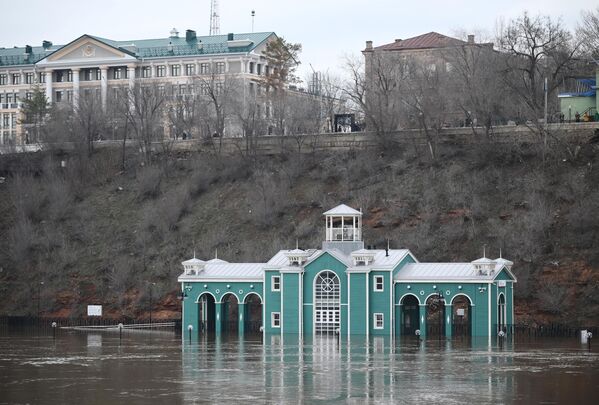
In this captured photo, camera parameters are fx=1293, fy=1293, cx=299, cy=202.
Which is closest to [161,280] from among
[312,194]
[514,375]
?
[312,194]

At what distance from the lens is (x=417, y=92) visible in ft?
407

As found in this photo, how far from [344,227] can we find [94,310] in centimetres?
2428

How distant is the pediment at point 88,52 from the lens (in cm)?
15138

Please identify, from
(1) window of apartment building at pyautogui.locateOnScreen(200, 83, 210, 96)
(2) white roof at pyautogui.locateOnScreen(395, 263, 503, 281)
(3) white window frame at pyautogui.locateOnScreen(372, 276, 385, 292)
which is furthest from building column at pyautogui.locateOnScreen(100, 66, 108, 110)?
(2) white roof at pyautogui.locateOnScreen(395, 263, 503, 281)

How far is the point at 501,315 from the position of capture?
86875mm

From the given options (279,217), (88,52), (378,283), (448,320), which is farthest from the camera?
(88,52)

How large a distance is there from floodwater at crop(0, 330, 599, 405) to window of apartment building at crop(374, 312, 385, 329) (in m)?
3.82

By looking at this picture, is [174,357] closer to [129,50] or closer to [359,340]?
[359,340]

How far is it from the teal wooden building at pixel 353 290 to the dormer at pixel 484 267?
7 cm

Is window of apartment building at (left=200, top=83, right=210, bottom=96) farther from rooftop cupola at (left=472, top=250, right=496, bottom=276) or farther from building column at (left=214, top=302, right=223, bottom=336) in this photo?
rooftop cupola at (left=472, top=250, right=496, bottom=276)

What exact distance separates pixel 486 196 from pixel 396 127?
1925cm

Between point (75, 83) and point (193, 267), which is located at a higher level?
point (75, 83)

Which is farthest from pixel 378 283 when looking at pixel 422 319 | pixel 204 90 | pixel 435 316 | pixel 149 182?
pixel 204 90

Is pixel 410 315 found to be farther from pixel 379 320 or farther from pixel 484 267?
pixel 484 267
